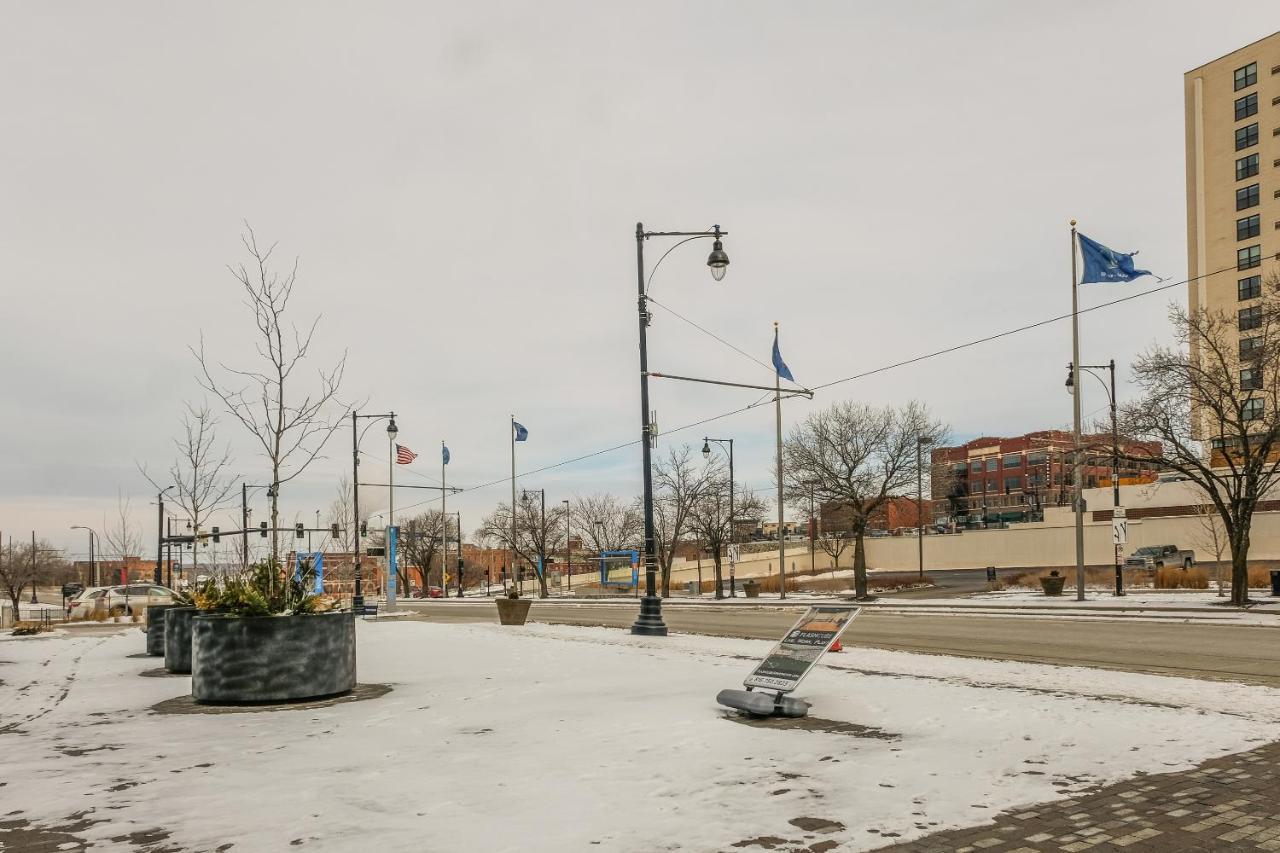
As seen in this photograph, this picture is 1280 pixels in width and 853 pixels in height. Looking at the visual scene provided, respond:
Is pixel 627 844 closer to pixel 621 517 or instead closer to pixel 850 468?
pixel 850 468

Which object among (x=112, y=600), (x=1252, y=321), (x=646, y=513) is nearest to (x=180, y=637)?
(x=646, y=513)

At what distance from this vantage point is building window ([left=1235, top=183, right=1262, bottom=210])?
244 feet

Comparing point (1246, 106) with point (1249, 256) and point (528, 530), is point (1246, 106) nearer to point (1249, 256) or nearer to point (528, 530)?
point (1249, 256)

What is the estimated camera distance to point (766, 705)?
341 inches

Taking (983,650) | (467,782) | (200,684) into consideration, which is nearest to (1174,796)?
(467,782)

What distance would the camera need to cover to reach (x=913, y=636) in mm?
19438

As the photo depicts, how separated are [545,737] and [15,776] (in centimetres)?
381

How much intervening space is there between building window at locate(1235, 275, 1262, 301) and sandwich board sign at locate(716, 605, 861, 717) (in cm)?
7668

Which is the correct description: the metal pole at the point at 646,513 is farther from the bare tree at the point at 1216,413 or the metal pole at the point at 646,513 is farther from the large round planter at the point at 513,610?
the bare tree at the point at 1216,413

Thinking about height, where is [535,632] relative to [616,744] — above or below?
below

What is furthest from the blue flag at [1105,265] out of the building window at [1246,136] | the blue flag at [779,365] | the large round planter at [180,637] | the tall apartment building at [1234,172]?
the building window at [1246,136]

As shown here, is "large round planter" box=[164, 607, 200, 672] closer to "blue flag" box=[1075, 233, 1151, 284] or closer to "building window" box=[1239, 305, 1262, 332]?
"blue flag" box=[1075, 233, 1151, 284]

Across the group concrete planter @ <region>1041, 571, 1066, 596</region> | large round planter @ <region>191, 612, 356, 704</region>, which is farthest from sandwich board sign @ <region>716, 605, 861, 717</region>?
concrete planter @ <region>1041, 571, 1066, 596</region>

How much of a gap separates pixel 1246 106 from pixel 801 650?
278 ft
